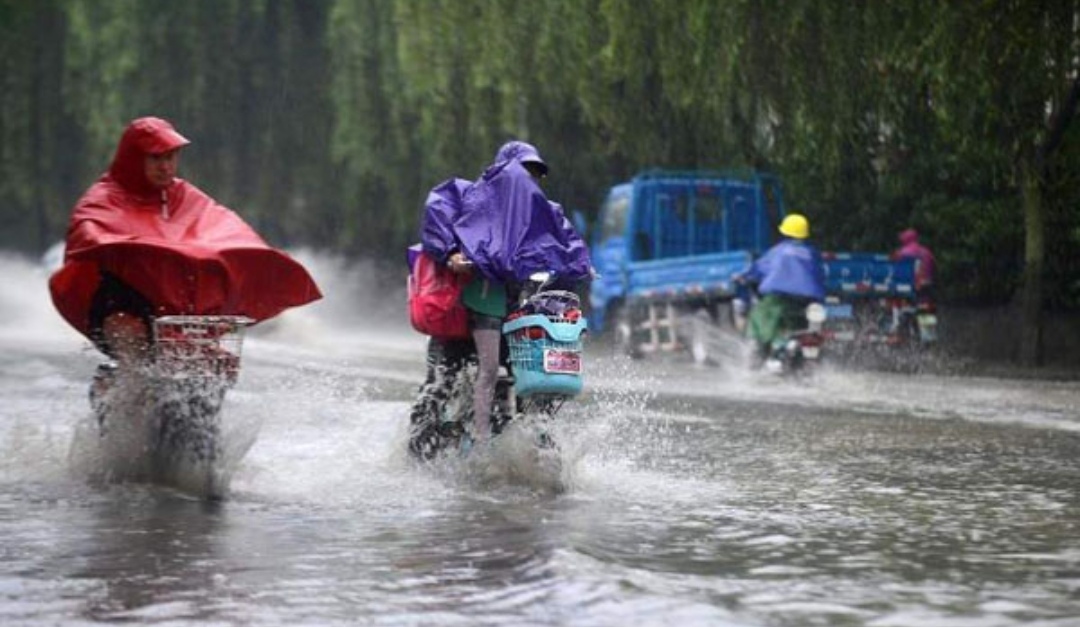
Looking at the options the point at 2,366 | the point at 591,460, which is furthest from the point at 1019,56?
the point at 591,460

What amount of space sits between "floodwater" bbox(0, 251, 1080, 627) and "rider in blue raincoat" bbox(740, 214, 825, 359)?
15.8 feet

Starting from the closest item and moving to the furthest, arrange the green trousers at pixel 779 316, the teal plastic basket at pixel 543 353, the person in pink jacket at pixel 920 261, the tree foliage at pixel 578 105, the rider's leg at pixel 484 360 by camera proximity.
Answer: the teal plastic basket at pixel 543 353, the rider's leg at pixel 484 360, the green trousers at pixel 779 316, the tree foliage at pixel 578 105, the person in pink jacket at pixel 920 261

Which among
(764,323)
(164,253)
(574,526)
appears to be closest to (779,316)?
(764,323)

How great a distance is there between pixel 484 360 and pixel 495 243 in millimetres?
569

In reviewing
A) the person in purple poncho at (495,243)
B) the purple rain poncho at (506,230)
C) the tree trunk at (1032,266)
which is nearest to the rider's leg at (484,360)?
the person in purple poncho at (495,243)

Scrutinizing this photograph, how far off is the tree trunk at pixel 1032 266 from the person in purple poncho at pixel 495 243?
1397cm

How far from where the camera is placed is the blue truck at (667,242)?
2703cm

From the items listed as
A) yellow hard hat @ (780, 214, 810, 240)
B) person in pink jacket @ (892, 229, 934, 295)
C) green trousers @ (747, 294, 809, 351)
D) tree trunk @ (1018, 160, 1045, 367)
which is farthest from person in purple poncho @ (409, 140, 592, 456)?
person in pink jacket @ (892, 229, 934, 295)

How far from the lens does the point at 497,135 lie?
32.3m

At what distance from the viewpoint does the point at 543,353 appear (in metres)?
10.3

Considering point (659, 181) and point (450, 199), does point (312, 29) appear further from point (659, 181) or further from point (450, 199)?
point (450, 199)

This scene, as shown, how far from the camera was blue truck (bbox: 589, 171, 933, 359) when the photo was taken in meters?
27.0

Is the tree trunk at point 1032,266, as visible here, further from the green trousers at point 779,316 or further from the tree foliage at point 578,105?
the green trousers at point 779,316

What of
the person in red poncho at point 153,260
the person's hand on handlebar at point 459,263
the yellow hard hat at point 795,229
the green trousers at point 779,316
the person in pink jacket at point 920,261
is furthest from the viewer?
the person in pink jacket at point 920,261
